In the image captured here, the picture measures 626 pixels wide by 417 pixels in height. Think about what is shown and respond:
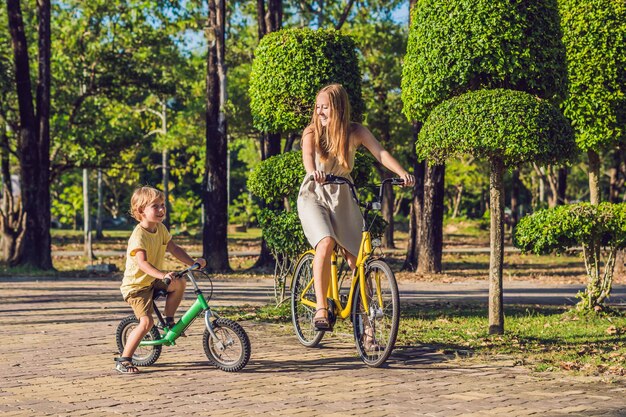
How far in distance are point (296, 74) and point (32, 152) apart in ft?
40.6

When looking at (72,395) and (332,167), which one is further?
(332,167)

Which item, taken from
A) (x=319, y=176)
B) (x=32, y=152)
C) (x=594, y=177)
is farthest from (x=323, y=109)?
Answer: (x=32, y=152)

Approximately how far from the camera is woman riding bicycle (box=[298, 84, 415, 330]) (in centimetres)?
806

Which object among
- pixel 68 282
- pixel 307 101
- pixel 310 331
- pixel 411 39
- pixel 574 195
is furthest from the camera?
pixel 574 195

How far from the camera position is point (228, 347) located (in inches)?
303

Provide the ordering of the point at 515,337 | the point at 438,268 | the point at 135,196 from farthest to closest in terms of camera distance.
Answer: the point at 438,268, the point at 515,337, the point at 135,196

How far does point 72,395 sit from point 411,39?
5.58 m

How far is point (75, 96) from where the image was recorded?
93.4 ft

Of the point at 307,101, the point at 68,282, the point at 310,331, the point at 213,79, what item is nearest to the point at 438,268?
the point at 213,79

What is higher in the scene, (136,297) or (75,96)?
(75,96)

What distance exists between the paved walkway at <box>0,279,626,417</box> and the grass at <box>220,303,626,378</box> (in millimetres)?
333

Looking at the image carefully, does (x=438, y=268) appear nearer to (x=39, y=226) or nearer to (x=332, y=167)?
(x=39, y=226)

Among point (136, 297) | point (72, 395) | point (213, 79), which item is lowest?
point (72, 395)

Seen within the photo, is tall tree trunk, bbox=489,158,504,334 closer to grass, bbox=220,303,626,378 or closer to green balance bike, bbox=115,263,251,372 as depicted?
grass, bbox=220,303,626,378
